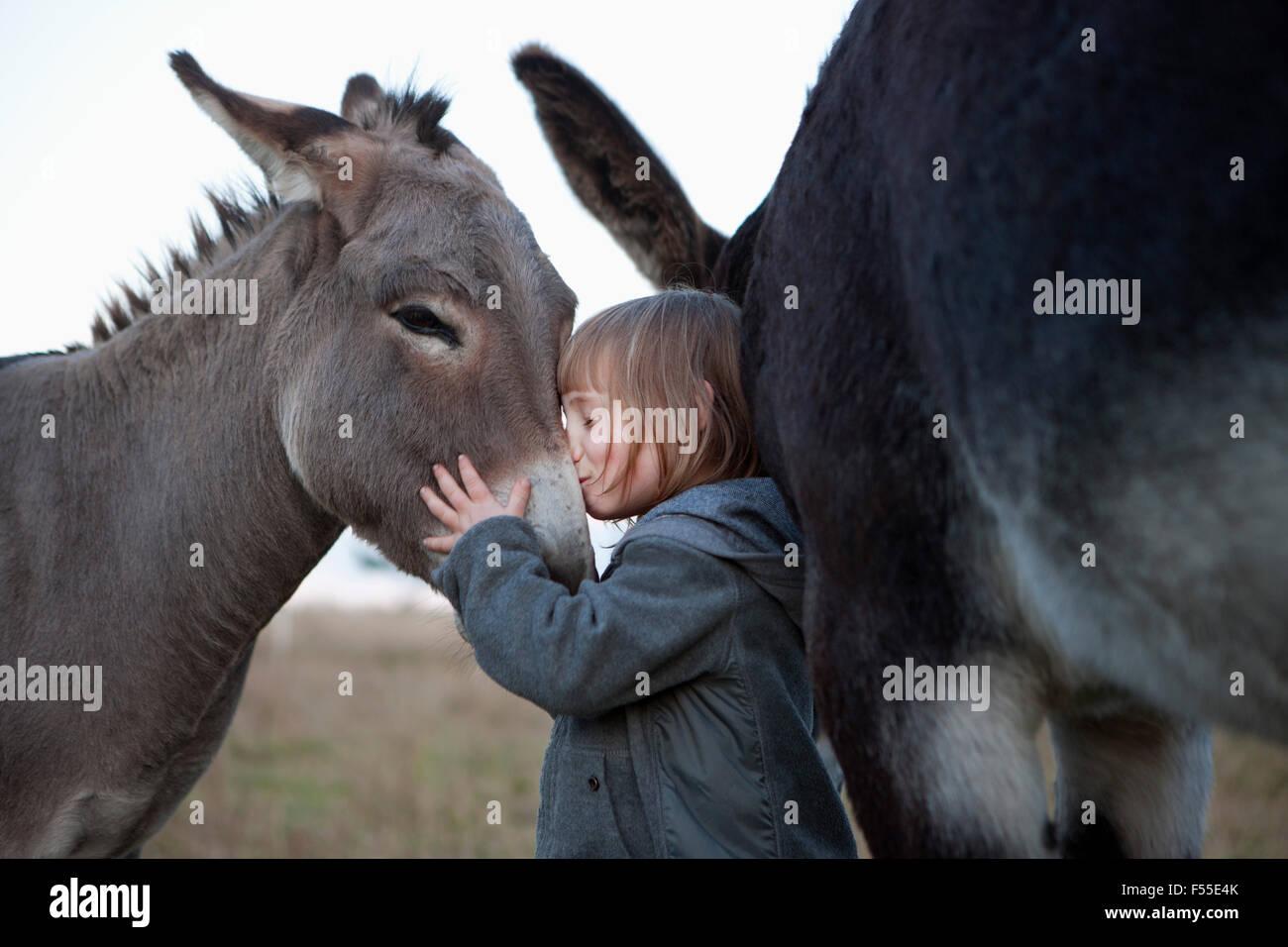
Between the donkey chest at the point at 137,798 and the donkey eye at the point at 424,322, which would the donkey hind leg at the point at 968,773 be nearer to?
the donkey eye at the point at 424,322

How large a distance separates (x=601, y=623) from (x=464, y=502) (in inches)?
22.8

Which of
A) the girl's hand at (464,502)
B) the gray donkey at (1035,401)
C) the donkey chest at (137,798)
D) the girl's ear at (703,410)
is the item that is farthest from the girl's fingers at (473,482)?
the donkey chest at (137,798)

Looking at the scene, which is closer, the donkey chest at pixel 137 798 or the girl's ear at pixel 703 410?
the girl's ear at pixel 703 410

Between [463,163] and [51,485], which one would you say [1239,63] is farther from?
[51,485]

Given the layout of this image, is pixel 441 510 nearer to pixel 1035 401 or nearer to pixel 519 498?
pixel 519 498

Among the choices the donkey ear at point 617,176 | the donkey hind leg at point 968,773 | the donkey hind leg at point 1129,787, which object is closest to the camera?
the donkey hind leg at point 968,773

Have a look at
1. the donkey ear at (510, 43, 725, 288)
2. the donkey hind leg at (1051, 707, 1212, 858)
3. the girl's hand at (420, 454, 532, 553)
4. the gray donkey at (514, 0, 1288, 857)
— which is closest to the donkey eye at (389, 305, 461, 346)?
the girl's hand at (420, 454, 532, 553)

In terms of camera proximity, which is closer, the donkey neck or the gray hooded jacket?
the gray hooded jacket

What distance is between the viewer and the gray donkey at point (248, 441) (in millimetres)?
2395

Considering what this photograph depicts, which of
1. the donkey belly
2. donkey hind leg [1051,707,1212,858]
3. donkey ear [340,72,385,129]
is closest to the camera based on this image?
the donkey belly

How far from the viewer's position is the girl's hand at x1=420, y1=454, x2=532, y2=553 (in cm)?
220

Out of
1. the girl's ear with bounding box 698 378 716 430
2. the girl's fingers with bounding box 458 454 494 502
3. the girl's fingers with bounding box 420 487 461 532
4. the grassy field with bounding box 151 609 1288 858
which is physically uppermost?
the girl's ear with bounding box 698 378 716 430

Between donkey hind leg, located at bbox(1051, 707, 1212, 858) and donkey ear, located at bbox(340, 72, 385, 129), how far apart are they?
8.10 feet

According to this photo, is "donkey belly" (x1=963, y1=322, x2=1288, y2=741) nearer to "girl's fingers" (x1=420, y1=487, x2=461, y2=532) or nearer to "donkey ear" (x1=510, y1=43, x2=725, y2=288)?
"girl's fingers" (x1=420, y1=487, x2=461, y2=532)
